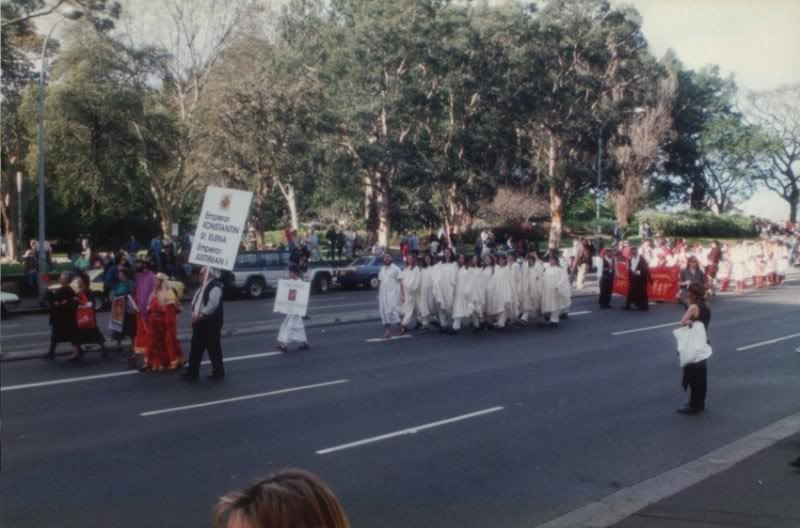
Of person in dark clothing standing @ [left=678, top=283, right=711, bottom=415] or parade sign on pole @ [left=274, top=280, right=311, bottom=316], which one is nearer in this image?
person in dark clothing standing @ [left=678, top=283, right=711, bottom=415]

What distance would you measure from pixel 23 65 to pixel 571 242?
34482mm

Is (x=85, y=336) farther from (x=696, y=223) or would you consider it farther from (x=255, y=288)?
(x=696, y=223)

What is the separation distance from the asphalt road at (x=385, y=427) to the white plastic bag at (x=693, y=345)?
A: 70 cm

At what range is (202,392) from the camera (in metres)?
11.5

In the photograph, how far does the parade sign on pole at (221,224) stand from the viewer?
4.07 m

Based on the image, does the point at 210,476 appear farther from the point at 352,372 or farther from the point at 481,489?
the point at 352,372

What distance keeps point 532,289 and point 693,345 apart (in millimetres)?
10099

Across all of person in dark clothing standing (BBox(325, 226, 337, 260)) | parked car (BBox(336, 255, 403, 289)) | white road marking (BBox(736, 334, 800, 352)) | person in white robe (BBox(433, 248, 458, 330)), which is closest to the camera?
person in dark clothing standing (BBox(325, 226, 337, 260))

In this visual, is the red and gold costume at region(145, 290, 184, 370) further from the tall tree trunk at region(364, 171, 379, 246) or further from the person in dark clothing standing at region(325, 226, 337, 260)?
the person in dark clothing standing at region(325, 226, 337, 260)

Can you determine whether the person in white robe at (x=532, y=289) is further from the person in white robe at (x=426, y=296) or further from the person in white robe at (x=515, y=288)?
the person in white robe at (x=426, y=296)

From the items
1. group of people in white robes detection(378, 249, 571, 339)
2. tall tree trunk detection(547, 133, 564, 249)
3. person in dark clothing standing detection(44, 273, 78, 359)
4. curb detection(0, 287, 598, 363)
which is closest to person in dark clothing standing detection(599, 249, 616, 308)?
group of people in white robes detection(378, 249, 571, 339)

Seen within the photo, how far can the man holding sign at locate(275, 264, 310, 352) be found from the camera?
47.6 feet

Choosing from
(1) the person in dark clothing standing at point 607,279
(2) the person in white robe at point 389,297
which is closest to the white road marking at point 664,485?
(2) the person in white robe at point 389,297

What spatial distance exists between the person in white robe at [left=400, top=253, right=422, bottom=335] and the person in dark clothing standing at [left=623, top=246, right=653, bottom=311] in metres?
7.01
